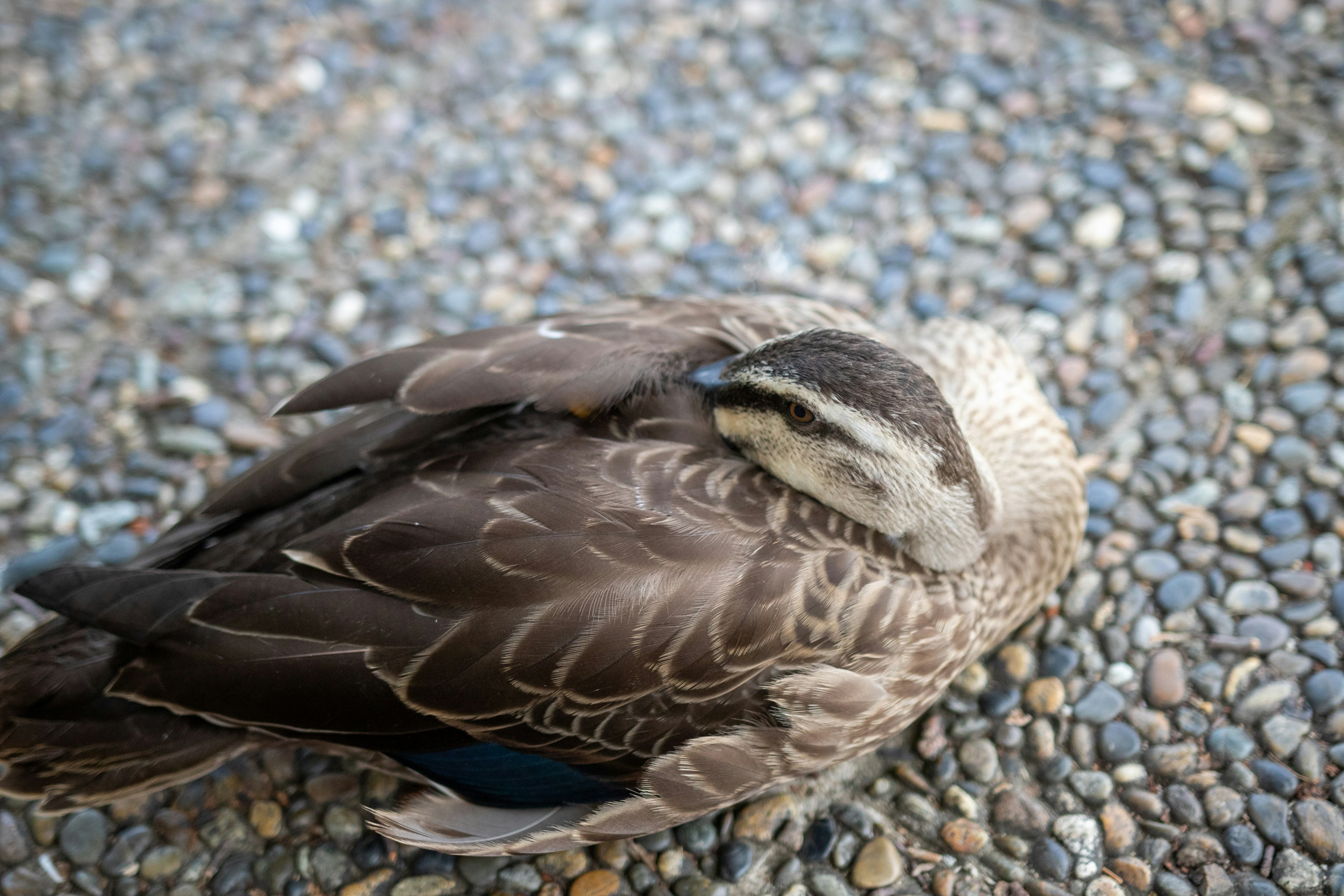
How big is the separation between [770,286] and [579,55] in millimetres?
1429

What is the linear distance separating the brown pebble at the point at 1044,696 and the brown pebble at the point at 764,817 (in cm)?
72

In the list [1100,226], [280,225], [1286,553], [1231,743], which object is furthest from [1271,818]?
[280,225]

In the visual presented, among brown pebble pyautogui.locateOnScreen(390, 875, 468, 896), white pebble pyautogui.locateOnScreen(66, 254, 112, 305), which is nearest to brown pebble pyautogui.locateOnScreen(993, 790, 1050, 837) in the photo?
brown pebble pyautogui.locateOnScreen(390, 875, 468, 896)

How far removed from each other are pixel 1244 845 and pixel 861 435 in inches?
57.0

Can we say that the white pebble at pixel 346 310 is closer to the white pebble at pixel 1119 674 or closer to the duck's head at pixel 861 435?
the duck's head at pixel 861 435

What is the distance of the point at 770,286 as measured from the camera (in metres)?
3.83

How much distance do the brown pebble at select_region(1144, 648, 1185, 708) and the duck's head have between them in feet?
2.70

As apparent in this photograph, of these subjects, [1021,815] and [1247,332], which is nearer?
[1021,815]

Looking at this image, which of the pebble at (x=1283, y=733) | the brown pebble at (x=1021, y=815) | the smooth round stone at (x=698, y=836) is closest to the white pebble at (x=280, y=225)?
the smooth round stone at (x=698, y=836)

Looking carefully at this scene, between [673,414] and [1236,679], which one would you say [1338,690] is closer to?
[1236,679]

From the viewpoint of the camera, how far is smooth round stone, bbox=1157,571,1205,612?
9.96 feet

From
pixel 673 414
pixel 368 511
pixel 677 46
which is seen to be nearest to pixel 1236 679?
pixel 673 414

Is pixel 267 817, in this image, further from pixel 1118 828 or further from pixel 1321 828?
pixel 1321 828

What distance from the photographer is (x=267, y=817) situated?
2828mm
